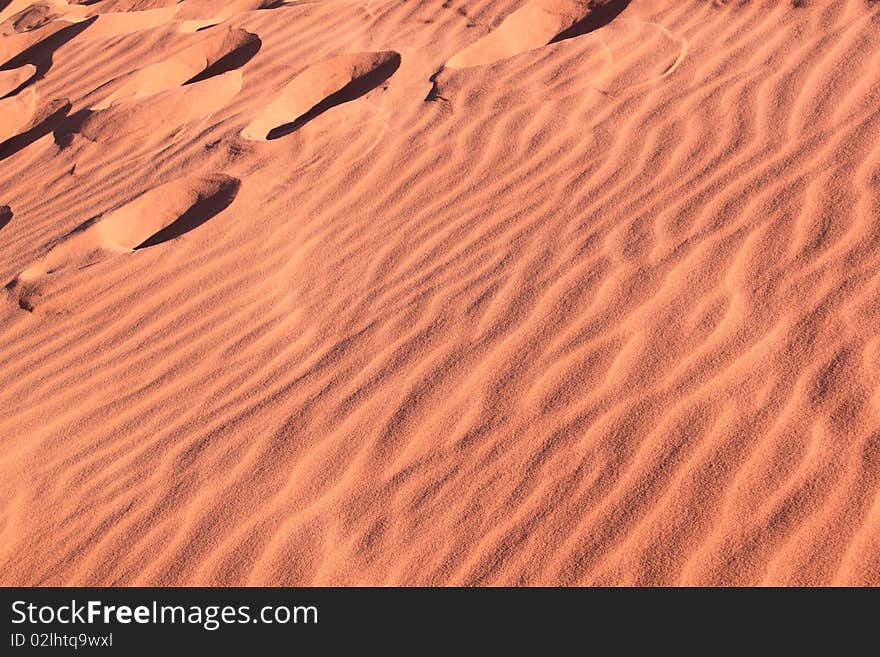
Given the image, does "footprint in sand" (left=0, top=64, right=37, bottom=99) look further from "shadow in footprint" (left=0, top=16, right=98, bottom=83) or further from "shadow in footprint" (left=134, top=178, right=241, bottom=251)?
"shadow in footprint" (left=134, top=178, right=241, bottom=251)

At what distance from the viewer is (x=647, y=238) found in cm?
305

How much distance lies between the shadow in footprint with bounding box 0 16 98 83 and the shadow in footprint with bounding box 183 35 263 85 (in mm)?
1256

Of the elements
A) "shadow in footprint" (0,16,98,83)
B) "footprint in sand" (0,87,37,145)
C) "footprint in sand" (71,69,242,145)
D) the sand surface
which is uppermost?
"shadow in footprint" (0,16,98,83)

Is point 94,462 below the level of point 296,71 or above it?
below

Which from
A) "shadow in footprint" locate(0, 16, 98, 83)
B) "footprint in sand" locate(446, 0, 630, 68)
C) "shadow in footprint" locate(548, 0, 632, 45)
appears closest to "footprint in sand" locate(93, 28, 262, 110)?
"shadow in footprint" locate(0, 16, 98, 83)

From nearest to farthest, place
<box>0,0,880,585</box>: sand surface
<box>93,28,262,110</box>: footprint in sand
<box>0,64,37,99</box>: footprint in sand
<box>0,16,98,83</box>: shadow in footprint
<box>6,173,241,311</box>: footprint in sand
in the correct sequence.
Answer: <box>0,0,880,585</box>: sand surface → <box>6,173,241,311</box>: footprint in sand → <box>93,28,262,110</box>: footprint in sand → <box>0,64,37,99</box>: footprint in sand → <box>0,16,98,83</box>: shadow in footprint

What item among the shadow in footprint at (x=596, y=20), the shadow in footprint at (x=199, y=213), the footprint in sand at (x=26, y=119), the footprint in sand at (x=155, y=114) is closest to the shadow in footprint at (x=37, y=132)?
the footprint in sand at (x=26, y=119)

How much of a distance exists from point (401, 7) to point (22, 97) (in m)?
2.33

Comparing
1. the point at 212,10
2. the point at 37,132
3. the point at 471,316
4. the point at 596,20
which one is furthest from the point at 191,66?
the point at 471,316

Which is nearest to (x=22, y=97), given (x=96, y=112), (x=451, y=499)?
(x=96, y=112)

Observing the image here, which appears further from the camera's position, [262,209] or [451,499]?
[262,209]

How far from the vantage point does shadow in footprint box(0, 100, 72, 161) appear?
484 cm

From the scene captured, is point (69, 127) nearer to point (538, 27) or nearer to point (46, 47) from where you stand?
point (46, 47)
